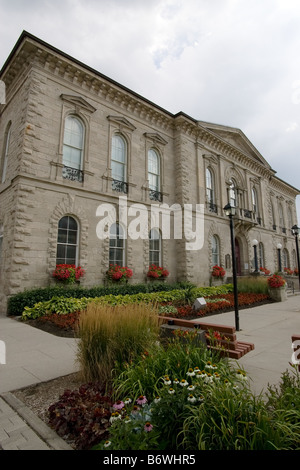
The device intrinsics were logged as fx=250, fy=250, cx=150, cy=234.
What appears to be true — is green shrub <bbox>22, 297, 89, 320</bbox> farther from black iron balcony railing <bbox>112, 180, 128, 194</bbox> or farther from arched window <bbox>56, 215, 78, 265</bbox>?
black iron balcony railing <bbox>112, 180, 128, 194</bbox>

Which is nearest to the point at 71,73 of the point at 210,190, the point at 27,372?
the point at 210,190

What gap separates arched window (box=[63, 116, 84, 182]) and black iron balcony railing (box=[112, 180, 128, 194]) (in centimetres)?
205

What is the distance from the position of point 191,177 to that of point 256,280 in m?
8.40

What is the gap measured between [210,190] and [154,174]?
571 centimetres

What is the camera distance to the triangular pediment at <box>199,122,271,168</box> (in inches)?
836

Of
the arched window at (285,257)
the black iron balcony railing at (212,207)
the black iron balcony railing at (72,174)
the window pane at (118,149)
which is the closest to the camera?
the black iron balcony railing at (72,174)

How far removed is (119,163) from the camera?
1502 centimetres

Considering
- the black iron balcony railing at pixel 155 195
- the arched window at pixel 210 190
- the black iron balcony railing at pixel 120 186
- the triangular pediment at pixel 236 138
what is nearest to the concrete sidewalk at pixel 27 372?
the black iron balcony railing at pixel 120 186

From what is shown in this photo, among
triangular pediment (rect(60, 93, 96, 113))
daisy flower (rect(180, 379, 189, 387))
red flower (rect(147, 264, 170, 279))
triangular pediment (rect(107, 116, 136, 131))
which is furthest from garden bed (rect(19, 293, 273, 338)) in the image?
triangular pediment (rect(107, 116, 136, 131))

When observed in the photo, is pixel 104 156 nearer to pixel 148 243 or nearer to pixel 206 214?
pixel 148 243

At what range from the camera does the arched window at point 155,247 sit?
15.7 m

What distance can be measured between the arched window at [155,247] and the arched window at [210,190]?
5.79 m

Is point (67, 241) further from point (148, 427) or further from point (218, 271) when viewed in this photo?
point (218, 271)

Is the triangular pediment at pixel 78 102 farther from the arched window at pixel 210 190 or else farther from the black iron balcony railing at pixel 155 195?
the arched window at pixel 210 190
